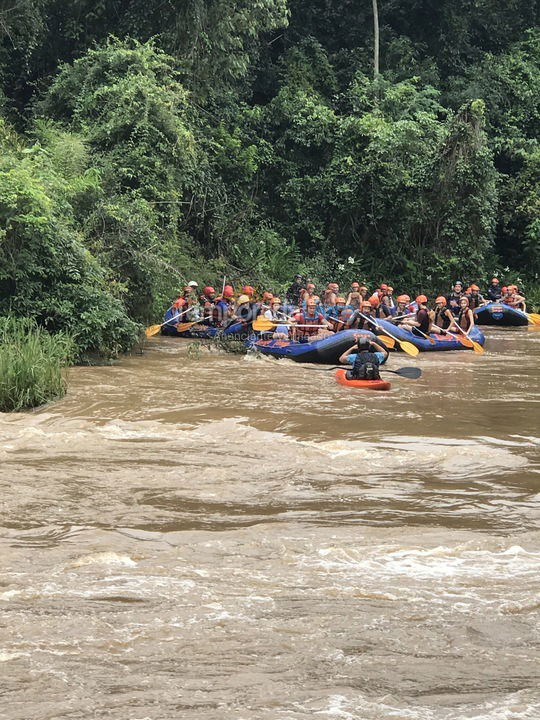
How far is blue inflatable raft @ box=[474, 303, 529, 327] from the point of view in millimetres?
23281

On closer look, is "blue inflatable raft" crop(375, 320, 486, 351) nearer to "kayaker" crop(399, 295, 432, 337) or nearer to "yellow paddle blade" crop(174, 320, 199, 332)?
"kayaker" crop(399, 295, 432, 337)

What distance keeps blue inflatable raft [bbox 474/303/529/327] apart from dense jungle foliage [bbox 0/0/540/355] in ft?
8.58

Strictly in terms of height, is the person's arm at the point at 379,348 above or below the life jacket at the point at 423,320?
below

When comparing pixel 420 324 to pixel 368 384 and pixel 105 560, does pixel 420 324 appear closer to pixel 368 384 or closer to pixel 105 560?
pixel 368 384

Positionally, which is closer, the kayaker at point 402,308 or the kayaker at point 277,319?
the kayaker at point 277,319

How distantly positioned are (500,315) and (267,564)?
59.9ft

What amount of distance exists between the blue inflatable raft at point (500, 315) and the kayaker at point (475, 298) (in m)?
0.58

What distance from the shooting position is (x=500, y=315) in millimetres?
23297

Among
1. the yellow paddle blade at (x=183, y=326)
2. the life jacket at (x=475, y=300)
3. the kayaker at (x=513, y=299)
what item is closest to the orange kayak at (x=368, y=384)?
the yellow paddle blade at (x=183, y=326)

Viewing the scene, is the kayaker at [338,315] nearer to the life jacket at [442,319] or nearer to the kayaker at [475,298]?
the life jacket at [442,319]

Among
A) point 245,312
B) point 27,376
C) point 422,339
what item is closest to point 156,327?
point 245,312

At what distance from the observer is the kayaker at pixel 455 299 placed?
69.4 ft

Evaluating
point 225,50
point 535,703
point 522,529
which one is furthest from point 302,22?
point 535,703

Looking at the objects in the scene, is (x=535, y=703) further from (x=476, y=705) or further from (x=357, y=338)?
(x=357, y=338)
